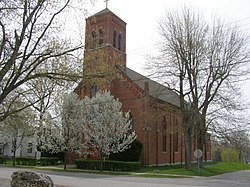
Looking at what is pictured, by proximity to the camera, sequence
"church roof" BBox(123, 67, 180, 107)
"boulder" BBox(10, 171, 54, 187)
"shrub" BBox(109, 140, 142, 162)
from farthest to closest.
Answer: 1. "church roof" BBox(123, 67, 180, 107)
2. "shrub" BBox(109, 140, 142, 162)
3. "boulder" BBox(10, 171, 54, 187)

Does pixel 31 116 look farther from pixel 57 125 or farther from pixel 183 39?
pixel 183 39

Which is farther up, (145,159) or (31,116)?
(31,116)

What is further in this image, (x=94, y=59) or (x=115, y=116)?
(x=115, y=116)

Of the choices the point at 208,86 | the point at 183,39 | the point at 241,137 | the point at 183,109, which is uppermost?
the point at 183,39

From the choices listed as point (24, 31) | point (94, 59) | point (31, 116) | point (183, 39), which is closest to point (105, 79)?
point (94, 59)

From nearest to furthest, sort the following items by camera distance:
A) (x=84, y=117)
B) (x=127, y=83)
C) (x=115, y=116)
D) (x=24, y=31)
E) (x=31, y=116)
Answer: (x=24, y=31) → (x=31, y=116) → (x=115, y=116) → (x=84, y=117) → (x=127, y=83)

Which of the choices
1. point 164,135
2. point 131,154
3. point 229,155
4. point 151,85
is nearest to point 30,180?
point 131,154

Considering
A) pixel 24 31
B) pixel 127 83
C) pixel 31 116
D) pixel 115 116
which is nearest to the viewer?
pixel 24 31

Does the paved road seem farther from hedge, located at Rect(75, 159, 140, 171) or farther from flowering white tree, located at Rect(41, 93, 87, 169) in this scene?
flowering white tree, located at Rect(41, 93, 87, 169)

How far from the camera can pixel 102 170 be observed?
108ft

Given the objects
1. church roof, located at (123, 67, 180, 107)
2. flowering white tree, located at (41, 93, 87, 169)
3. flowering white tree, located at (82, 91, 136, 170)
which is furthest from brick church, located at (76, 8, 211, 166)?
flowering white tree, located at (82, 91, 136, 170)

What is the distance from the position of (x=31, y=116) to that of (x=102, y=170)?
35.2ft

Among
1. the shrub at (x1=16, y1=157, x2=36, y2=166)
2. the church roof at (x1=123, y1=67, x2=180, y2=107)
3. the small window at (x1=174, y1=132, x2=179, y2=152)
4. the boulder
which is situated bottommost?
the shrub at (x1=16, y1=157, x2=36, y2=166)

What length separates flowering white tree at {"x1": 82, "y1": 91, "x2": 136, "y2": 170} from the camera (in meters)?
33.8
